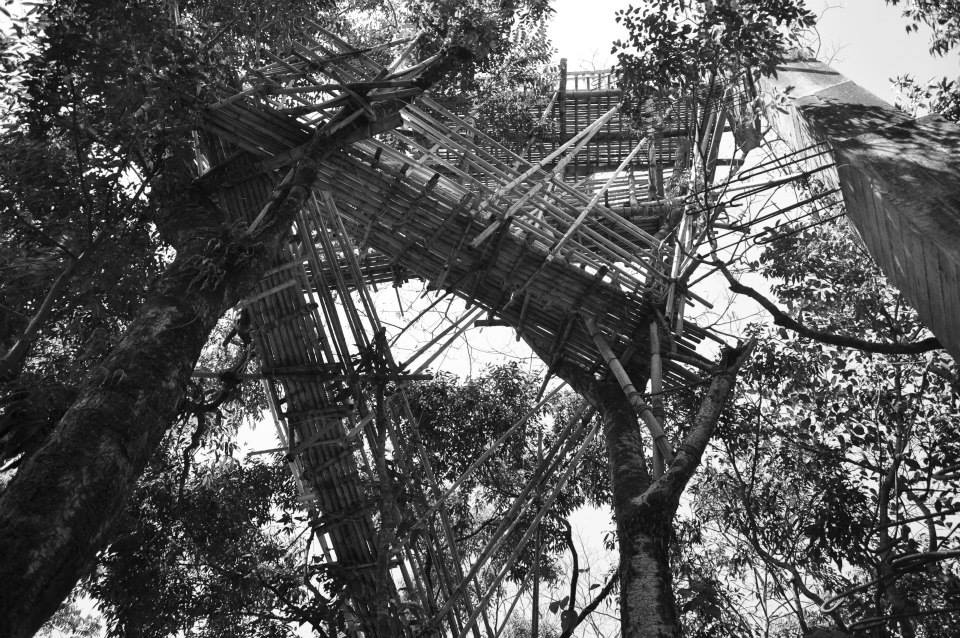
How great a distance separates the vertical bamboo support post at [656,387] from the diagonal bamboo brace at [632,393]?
7 cm

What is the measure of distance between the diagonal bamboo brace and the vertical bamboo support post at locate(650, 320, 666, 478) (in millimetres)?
68

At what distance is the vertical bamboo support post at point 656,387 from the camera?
15.5 feet

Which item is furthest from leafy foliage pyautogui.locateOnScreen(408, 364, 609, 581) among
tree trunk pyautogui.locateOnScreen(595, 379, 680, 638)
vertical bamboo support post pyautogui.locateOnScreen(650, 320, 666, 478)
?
tree trunk pyautogui.locateOnScreen(595, 379, 680, 638)

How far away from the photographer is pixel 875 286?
6551 millimetres

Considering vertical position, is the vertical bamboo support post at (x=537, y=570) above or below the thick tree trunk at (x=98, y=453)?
A: above

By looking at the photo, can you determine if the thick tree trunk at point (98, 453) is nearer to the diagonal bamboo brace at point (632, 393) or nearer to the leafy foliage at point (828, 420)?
the diagonal bamboo brace at point (632, 393)

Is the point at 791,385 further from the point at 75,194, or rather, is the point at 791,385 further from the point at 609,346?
the point at 75,194

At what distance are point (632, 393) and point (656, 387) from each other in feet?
1.06

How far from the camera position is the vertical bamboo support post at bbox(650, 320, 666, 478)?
4719mm

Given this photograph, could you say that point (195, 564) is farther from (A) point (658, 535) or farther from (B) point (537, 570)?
(A) point (658, 535)

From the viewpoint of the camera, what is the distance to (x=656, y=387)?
5.19 meters

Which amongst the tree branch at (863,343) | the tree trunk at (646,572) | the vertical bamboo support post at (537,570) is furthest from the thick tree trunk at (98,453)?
the vertical bamboo support post at (537,570)

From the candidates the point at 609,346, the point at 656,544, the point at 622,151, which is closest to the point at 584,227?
the point at 609,346

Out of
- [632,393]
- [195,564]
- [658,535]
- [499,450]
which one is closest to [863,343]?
[658,535]
